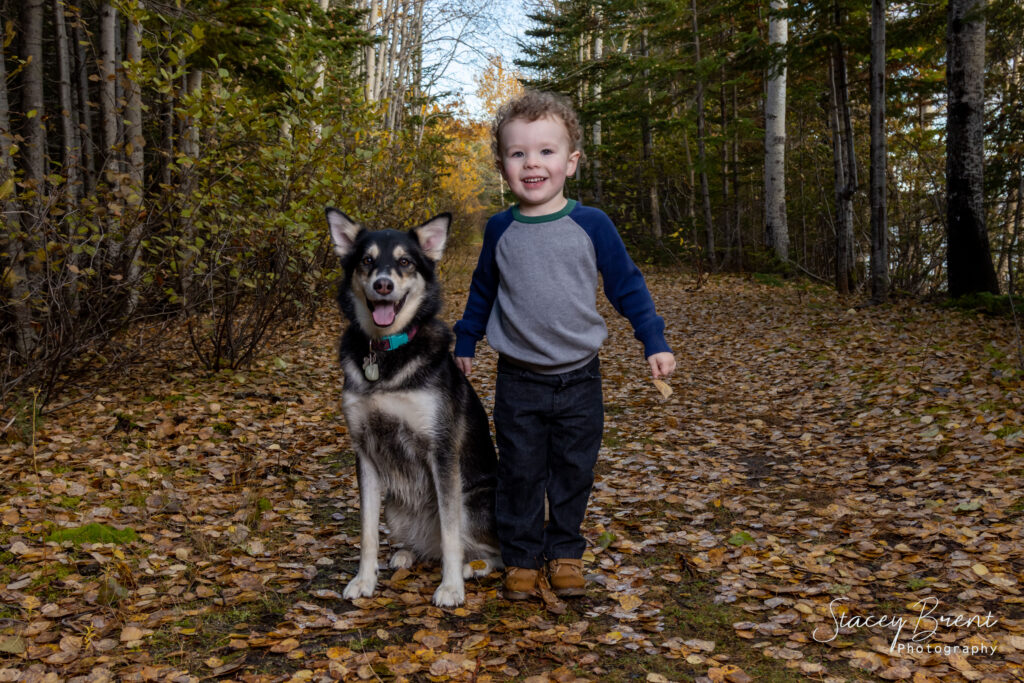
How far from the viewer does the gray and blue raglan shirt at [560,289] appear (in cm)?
354

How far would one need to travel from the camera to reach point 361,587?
3.74 m

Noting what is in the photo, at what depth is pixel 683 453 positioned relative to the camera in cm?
657

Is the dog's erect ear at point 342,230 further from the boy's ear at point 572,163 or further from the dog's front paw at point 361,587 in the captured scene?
the dog's front paw at point 361,587

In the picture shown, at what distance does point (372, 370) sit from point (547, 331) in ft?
3.04

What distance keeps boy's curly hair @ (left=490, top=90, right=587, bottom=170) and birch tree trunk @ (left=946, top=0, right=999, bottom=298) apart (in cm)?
935

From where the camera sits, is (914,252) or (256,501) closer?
(256,501)

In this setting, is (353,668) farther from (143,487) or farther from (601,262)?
(143,487)

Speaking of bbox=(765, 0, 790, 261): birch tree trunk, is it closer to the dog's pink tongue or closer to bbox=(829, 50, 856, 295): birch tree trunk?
bbox=(829, 50, 856, 295): birch tree trunk

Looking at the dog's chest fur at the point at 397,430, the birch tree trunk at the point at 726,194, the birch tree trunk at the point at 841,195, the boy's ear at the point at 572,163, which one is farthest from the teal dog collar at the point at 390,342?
the birch tree trunk at the point at 726,194

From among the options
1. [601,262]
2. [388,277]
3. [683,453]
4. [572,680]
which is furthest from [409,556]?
[683,453]

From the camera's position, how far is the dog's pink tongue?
3.52m

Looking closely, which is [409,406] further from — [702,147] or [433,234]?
[702,147]

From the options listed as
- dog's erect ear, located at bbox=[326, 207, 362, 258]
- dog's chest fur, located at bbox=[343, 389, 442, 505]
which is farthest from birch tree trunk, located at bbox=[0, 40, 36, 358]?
dog's chest fur, located at bbox=[343, 389, 442, 505]

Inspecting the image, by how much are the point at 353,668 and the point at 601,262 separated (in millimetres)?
2306
